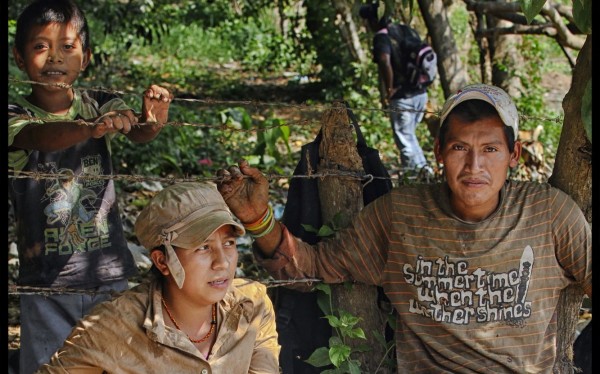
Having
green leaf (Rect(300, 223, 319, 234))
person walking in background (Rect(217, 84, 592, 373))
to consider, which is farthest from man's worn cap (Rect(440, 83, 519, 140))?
green leaf (Rect(300, 223, 319, 234))

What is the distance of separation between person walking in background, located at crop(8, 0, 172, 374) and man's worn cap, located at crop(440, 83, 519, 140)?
104cm

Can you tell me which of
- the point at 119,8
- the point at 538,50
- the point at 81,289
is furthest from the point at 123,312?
the point at 538,50

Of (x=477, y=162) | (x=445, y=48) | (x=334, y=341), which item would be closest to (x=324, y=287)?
(x=334, y=341)

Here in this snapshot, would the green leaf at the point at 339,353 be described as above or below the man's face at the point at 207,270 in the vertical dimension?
below

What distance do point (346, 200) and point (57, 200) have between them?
43.5 inches

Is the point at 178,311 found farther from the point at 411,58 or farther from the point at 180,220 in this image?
the point at 411,58

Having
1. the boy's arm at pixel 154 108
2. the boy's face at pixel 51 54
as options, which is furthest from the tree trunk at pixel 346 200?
the boy's face at pixel 51 54

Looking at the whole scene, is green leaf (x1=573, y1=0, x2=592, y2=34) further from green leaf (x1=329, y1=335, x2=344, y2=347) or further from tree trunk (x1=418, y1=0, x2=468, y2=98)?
tree trunk (x1=418, y1=0, x2=468, y2=98)

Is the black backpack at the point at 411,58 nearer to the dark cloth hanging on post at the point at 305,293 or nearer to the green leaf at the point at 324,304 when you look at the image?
the dark cloth hanging on post at the point at 305,293

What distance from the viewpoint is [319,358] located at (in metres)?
3.32

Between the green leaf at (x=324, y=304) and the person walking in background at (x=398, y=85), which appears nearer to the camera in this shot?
the green leaf at (x=324, y=304)

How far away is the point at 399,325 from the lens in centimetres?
329

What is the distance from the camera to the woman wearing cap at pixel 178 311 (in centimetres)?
260

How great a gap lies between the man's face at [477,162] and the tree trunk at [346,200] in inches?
18.9
